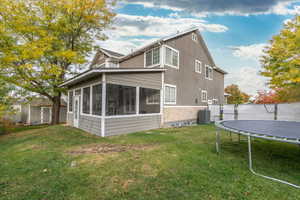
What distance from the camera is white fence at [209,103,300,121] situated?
8720 millimetres

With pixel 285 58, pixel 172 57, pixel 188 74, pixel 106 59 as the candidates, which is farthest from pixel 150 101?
pixel 285 58

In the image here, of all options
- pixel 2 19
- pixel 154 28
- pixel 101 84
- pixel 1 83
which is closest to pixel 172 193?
pixel 101 84

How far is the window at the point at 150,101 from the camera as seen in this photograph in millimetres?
8141

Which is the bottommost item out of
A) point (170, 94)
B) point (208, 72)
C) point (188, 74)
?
point (170, 94)

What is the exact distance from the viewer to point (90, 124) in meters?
7.48

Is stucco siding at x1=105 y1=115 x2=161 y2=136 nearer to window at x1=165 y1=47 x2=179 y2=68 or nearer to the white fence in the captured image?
window at x1=165 y1=47 x2=179 y2=68

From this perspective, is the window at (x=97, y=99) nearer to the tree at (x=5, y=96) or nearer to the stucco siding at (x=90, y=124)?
the stucco siding at (x=90, y=124)

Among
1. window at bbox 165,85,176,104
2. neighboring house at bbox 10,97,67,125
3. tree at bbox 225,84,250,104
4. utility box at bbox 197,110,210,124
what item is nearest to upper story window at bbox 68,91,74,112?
window at bbox 165,85,176,104

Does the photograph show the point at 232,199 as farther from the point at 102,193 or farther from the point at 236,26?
the point at 236,26

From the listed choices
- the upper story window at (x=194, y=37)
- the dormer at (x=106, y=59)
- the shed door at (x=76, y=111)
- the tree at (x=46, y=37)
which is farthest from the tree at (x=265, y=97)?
the shed door at (x=76, y=111)

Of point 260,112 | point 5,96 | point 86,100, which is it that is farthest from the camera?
point 260,112

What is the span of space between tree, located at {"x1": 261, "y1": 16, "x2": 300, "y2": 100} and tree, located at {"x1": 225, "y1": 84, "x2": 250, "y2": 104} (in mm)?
16133

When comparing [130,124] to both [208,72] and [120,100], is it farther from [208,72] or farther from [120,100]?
[208,72]

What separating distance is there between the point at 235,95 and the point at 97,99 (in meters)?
26.8
